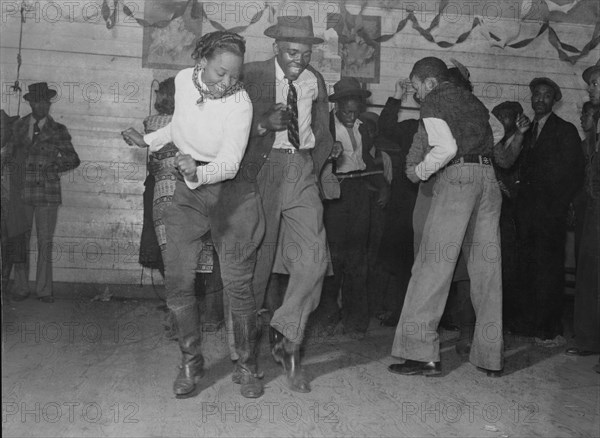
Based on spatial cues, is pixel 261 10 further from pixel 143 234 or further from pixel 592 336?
pixel 592 336

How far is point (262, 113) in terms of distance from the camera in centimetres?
370

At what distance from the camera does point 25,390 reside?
10.9 feet

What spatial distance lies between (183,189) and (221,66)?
2.03 ft

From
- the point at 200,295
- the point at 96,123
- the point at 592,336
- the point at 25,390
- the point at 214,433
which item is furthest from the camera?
the point at 200,295

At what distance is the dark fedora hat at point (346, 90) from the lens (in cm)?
476

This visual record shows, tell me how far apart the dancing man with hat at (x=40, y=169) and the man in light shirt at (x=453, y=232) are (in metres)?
2.17

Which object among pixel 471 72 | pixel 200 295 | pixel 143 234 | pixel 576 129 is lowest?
pixel 200 295

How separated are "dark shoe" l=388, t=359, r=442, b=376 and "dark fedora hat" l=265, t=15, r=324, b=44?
6.14ft

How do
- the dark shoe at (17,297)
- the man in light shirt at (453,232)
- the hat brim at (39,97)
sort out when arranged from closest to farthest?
the man in light shirt at (453,232) → the hat brim at (39,97) → the dark shoe at (17,297)

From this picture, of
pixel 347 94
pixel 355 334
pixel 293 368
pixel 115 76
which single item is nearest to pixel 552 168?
pixel 347 94

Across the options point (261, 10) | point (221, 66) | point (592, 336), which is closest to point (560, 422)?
point (592, 336)

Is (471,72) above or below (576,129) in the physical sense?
above

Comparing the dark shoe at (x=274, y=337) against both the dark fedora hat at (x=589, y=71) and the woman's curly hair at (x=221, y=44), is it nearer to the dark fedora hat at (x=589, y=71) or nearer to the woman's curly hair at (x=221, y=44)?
the woman's curly hair at (x=221, y=44)

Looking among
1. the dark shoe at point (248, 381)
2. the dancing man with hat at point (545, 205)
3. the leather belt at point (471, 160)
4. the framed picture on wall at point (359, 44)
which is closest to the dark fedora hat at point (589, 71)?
the dancing man with hat at point (545, 205)
